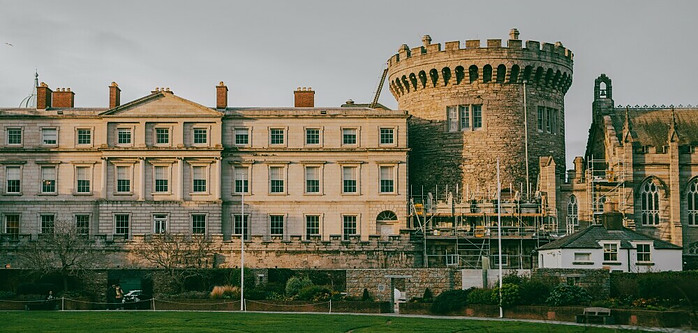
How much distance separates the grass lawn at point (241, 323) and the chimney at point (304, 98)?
28.9 metres

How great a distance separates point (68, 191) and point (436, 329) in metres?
38.2

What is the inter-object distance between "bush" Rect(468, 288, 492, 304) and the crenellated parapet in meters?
27.2

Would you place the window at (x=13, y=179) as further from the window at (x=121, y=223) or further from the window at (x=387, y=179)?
the window at (x=387, y=179)

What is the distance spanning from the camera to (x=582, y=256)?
49344mm

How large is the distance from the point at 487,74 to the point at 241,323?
3528 cm

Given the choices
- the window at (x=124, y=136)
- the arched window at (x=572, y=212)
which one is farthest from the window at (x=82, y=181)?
the arched window at (x=572, y=212)

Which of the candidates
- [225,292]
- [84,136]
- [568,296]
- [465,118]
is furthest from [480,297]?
[84,136]

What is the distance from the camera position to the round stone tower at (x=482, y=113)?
224 ft

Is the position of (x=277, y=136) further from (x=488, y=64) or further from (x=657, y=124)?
(x=657, y=124)

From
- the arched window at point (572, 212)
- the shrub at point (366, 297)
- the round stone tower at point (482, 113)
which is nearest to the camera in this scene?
the shrub at point (366, 297)

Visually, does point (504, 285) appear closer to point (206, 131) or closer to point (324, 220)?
point (324, 220)

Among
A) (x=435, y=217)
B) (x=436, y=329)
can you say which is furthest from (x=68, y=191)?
(x=436, y=329)

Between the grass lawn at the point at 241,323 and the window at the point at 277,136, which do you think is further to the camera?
the window at the point at 277,136

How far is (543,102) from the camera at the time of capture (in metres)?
69.9
